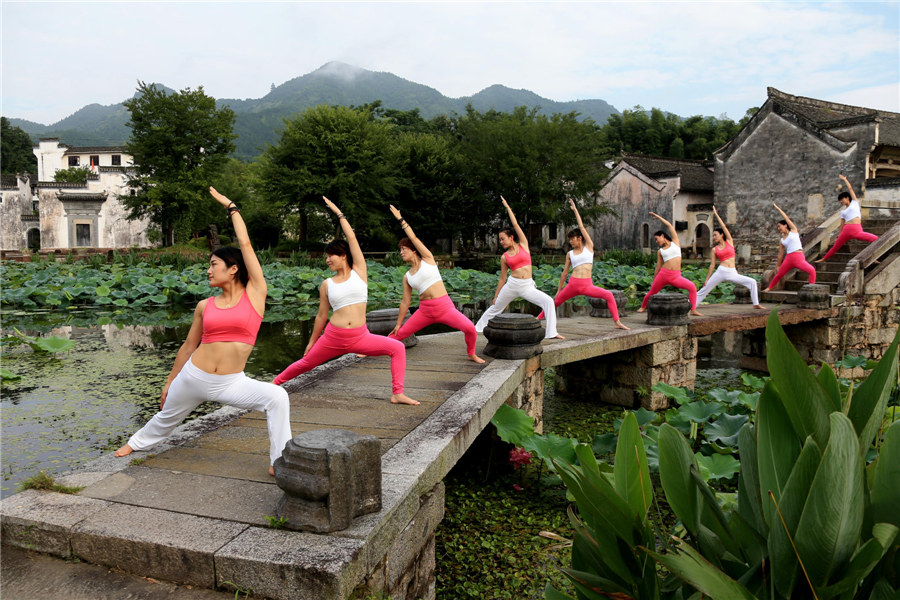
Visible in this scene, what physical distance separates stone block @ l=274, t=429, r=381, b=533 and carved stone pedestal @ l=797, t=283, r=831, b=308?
991cm

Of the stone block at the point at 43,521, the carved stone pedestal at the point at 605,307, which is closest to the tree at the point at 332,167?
the carved stone pedestal at the point at 605,307

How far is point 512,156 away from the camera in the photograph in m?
28.2

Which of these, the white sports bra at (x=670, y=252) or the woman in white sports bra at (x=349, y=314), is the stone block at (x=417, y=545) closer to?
the woman in white sports bra at (x=349, y=314)

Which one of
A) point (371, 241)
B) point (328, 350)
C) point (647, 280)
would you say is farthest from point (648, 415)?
point (371, 241)

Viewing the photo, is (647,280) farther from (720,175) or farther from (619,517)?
(619,517)

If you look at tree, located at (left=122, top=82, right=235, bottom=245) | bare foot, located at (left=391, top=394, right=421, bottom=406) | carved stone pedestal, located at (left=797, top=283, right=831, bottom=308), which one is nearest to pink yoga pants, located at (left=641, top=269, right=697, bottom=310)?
carved stone pedestal, located at (left=797, top=283, right=831, bottom=308)

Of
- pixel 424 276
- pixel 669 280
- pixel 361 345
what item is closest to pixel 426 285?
pixel 424 276

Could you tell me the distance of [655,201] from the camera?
31.1m

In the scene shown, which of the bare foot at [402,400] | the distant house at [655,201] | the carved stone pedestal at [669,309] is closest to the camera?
the bare foot at [402,400]

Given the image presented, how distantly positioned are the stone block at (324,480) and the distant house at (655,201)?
2941 centimetres

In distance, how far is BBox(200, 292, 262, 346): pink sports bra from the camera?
3361mm

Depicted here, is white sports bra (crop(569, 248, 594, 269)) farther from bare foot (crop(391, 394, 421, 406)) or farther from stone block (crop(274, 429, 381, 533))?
stone block (crop(274, 429, 381, 533))

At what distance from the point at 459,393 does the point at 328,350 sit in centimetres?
110

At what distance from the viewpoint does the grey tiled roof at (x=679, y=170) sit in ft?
100.0
